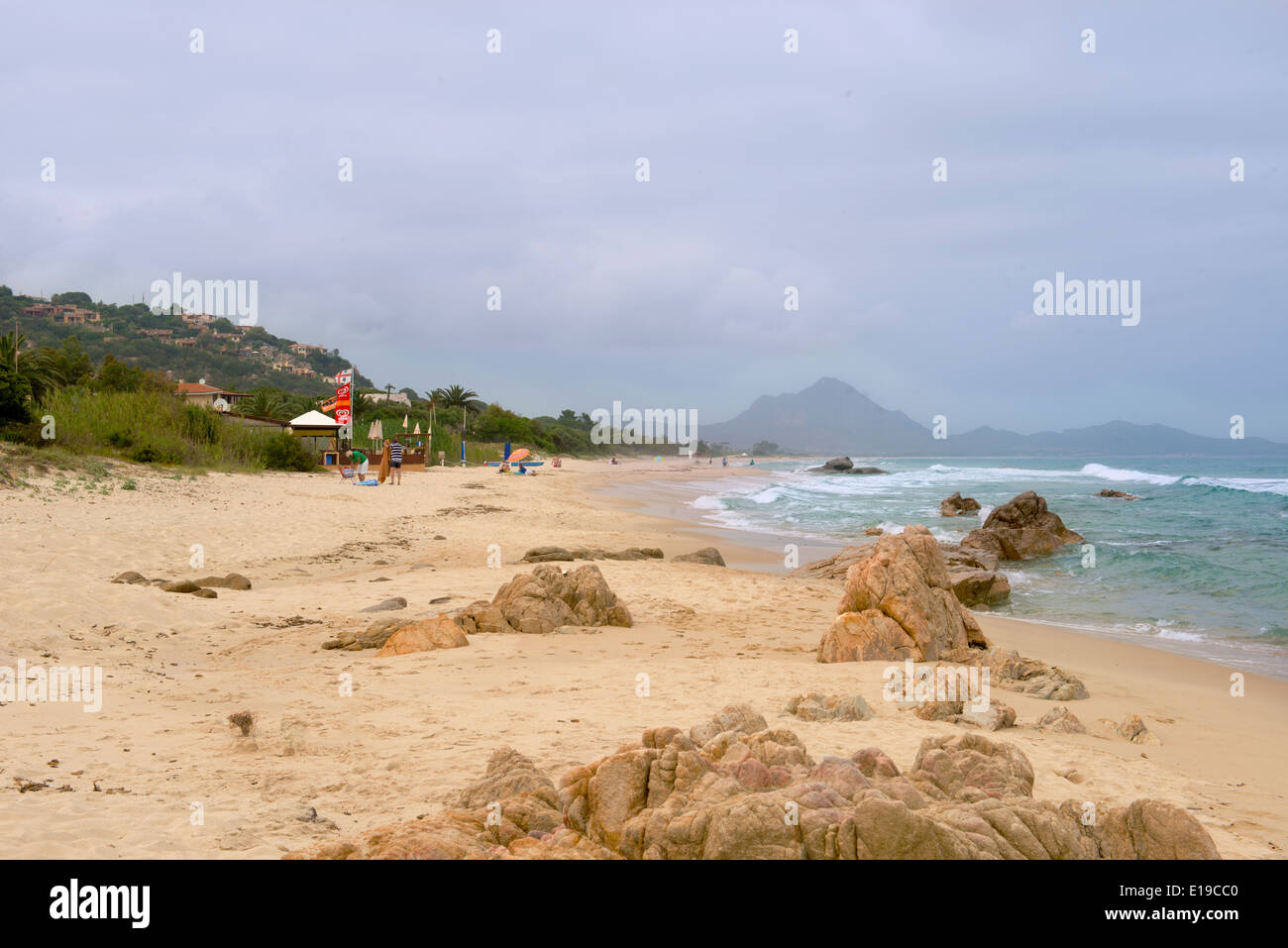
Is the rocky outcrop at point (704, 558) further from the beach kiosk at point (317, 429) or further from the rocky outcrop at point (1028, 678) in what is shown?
the beach kiosk at point (317, 429)

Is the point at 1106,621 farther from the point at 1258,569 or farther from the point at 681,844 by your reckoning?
the point at 681,844

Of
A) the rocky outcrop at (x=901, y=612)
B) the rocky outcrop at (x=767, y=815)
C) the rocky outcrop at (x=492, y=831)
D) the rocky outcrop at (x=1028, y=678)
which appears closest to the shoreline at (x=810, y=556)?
the rocky outcrop at (x=901, y=612)

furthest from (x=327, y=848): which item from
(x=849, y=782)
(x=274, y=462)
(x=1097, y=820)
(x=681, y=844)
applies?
(x=274, y=462)

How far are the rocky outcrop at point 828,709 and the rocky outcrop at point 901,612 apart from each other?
2.09m

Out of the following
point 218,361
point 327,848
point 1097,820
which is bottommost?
point 1097,820

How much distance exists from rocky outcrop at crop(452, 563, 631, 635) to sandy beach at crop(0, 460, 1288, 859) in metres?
0.30

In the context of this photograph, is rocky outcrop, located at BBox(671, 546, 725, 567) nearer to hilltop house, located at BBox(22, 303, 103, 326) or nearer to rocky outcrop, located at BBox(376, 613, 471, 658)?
rocky outcrop, located at BBox(376, 613, 471, 658)

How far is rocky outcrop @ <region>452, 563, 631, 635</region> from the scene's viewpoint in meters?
8.79

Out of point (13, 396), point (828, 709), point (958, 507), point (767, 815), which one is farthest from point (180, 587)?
point (958, 507)

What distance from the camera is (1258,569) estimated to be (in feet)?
54.1

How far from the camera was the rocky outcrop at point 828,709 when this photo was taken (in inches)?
227

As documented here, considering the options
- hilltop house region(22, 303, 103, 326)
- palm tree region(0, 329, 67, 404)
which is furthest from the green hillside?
palm tree region(0, 329, 67, 404)

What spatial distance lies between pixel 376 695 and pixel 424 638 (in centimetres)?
181

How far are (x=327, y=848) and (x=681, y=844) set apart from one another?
4.45ft
